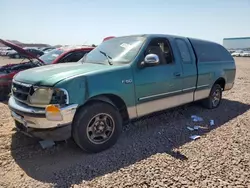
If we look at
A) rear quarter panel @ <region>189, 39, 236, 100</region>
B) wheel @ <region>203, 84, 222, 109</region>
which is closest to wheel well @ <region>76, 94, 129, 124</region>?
rear quarter panel @ <region>189, 39, 236, 100</region>

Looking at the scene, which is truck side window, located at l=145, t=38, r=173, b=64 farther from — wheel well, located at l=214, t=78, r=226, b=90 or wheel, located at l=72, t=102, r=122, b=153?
wheel well, located at l=214, t=78, r=226, b=90

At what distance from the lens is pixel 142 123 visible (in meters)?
4.90

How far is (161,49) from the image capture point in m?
4.55

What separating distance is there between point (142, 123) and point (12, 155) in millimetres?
2567

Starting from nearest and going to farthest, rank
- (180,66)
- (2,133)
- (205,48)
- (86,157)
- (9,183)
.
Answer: (9,183)
(86,157)
(2,133)
(180,66)
(205,48)

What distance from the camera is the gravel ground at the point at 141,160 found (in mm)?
2867

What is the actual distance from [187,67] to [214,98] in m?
1.80

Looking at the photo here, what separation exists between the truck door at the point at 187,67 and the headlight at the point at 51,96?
8.59 feet

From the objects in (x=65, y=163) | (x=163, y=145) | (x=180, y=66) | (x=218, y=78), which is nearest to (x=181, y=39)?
(x=180, y=66)

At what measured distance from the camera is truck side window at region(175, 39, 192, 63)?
489 cm

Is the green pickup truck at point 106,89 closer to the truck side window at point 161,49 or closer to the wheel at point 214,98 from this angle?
the truck side window at point 161,49

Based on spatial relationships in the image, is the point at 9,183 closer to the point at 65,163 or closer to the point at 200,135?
the point at 65,163

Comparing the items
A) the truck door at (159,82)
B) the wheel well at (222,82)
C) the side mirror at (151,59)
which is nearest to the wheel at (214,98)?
the wheel well at (222,82)

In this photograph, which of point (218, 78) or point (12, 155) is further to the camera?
point (218, 78)
